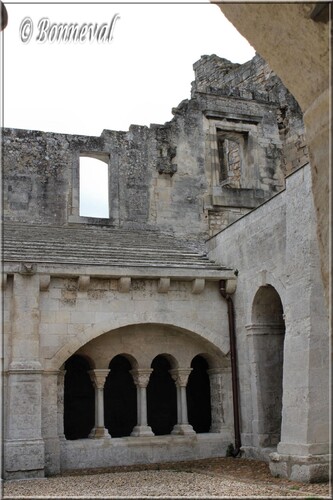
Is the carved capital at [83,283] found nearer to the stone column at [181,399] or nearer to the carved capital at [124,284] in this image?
the carved capital at [124,284]

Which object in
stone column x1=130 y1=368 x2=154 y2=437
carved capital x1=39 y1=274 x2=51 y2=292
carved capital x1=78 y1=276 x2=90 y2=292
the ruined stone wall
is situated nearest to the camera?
the ruined stone wall

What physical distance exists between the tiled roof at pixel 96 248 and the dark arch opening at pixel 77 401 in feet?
7.70

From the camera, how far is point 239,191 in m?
14.9

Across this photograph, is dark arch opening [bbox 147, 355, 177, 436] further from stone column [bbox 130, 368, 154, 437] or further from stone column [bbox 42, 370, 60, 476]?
stone column [bbox 42, 370, 60, 476]

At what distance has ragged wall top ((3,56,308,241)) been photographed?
13.5 m

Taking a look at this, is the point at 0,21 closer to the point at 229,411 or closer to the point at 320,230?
the point at 320,230

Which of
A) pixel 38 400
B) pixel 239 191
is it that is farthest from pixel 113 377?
pixel 239 191

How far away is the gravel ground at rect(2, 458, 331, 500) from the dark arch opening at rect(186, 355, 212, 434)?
2.92 m

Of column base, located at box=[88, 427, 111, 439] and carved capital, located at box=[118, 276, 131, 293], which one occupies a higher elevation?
carved capital, located at box=[118, 276, 131, 293]

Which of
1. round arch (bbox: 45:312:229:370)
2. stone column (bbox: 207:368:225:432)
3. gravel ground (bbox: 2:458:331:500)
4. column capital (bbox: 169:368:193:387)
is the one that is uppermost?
round arch (bbox: 45:312:229:370)

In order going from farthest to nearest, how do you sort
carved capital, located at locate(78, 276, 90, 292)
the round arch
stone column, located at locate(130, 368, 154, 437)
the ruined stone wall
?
stone column, located at locate(130, 368, 154, 437) < carved capital, located at locate(78, 276, 90, 292) < the round arch < the ruined stone wall

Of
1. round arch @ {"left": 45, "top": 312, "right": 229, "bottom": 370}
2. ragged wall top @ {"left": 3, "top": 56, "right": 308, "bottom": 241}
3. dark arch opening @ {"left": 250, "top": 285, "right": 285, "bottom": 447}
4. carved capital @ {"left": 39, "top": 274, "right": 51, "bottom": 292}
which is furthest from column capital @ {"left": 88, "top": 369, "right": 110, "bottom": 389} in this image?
ragged wall top @ {"left": 3, "top": 56, "right": 308, "bottom": 241}

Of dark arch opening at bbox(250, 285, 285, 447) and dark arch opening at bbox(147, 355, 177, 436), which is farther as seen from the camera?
dark arch opening at bbox(147, 355, 177, 436)

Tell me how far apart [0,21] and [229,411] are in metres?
8.49
